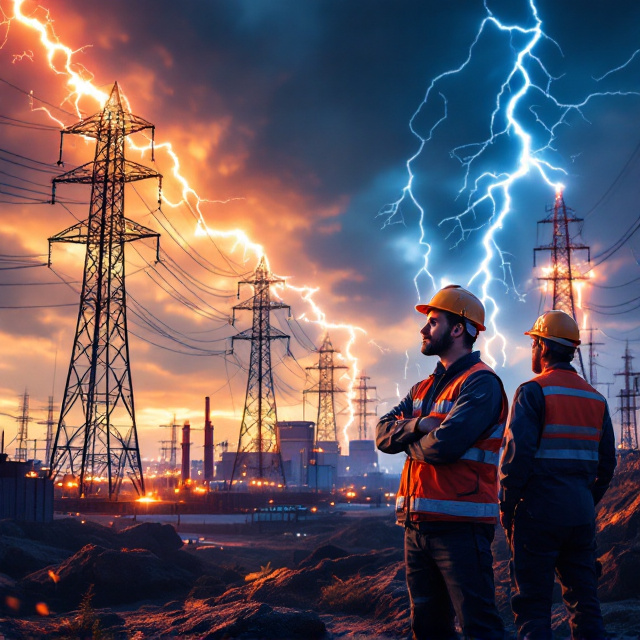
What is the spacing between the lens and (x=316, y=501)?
5647 centimetres

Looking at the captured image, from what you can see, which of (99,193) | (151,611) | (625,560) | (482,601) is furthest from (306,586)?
(99,193)

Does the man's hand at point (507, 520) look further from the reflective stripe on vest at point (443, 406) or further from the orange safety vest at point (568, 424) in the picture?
the reflective stripe on vest at point (443, 406)

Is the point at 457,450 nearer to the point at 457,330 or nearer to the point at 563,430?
the point at 457,330

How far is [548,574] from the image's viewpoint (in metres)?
4.62

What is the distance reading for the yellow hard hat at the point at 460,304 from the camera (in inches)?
156

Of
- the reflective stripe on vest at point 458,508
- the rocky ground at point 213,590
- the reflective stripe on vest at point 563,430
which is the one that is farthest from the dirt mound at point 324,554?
the reflective stripe on vest at point 458,508

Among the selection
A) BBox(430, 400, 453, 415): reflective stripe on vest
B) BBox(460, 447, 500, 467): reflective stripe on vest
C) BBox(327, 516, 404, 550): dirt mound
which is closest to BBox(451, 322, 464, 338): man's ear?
BBox(430, 400, 453, 415): reflective stripe on vest

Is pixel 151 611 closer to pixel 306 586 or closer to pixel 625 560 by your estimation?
pixel 306 586

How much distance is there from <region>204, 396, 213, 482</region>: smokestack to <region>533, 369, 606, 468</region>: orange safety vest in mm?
66954

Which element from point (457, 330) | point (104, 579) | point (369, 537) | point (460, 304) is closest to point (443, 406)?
point (457, 330)

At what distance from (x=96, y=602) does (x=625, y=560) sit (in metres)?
9.11

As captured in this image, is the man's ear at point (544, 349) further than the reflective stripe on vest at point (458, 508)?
Yes

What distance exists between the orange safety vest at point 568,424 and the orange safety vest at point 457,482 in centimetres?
106

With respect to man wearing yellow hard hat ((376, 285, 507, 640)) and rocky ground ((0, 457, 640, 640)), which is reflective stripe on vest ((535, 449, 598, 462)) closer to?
man wearing yellow hard hat ((376, 285, 507, 640))
